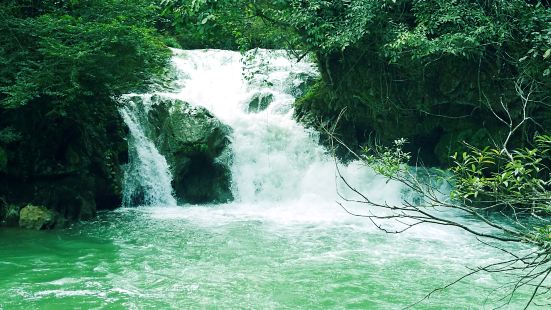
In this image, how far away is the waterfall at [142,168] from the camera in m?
12.4

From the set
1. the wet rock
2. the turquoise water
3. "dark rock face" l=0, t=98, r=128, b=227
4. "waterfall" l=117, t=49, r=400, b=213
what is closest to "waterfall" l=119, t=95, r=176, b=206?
"waterfall" l=117, t=49, r=400, b=213

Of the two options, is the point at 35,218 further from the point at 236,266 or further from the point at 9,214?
the point at 236,266

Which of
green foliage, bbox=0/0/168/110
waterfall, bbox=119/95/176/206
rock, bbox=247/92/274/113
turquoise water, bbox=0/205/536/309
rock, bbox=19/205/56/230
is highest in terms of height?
green foliage, bbox=0/0/168/110

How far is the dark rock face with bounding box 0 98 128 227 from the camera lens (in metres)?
9.73

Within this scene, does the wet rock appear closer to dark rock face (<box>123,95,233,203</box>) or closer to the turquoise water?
the turquoise water

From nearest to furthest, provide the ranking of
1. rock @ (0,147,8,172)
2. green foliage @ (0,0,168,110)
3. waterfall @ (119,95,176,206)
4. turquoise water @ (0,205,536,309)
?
turquoise water @ (0,205,536,309)
green foliage @ (0,0,168,110)
rock @ (0,147,8,172)
waterfall @ (119,95,176,206)

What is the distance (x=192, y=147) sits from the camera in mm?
12906

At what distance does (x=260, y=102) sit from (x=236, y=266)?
851 cm

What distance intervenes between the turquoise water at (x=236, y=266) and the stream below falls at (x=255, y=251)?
0.02 m

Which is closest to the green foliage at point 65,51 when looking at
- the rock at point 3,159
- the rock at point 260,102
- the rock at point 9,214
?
the rock at point 3,159

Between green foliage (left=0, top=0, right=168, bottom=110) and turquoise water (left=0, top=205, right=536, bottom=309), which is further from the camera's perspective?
green foliage (left=0, top=0, right=168, bottom=110)

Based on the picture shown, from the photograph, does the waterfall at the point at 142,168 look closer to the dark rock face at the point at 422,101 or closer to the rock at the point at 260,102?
the rock at the point at 260,102

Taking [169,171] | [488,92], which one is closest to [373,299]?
[488,92]

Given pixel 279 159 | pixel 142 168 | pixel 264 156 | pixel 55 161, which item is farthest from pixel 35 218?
pixel 279 159
